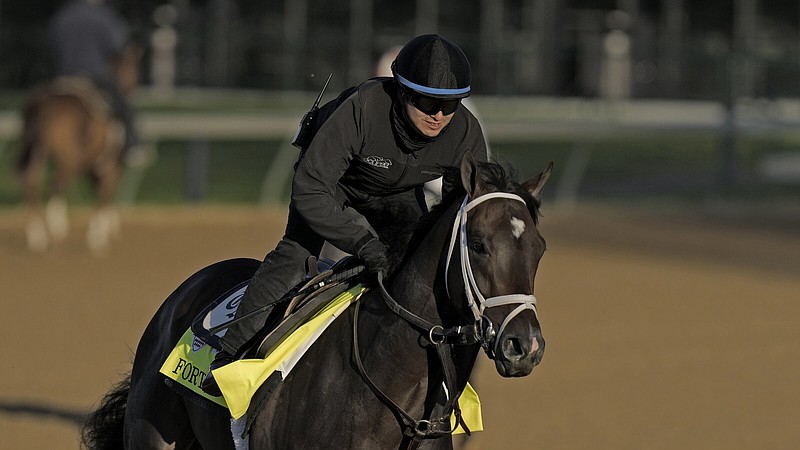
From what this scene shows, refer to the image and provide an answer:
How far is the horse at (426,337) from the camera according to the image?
13.5ft

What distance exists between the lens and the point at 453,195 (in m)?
4.48

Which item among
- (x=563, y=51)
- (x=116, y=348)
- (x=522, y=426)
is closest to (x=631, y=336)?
(x=522, y=426)

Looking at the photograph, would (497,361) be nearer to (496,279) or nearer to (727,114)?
(496,279)

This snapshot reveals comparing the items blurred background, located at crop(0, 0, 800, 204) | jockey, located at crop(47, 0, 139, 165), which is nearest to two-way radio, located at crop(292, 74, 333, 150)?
jockey, located at crop(47, 0, 139, 165)

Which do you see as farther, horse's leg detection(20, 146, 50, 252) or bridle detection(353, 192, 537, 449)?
horse's leg detection(20, 146, 50, 252)

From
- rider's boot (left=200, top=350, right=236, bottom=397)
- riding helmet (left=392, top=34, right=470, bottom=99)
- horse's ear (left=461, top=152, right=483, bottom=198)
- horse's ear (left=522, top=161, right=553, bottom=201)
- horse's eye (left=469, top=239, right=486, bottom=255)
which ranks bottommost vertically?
rider's boot (left=200, top=350, right=236, bottom=397)

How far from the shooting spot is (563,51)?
98.4 feet

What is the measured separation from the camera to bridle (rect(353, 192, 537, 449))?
4.09 meters

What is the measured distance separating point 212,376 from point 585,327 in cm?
725

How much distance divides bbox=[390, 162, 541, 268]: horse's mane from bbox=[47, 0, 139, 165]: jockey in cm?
1226

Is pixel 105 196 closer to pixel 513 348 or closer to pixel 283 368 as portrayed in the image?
pixel 283 368

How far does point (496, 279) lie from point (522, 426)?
438 centimetres

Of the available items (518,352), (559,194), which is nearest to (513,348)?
(518,352)

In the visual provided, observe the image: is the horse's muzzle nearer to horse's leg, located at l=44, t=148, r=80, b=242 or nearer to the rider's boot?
the rider's boot
